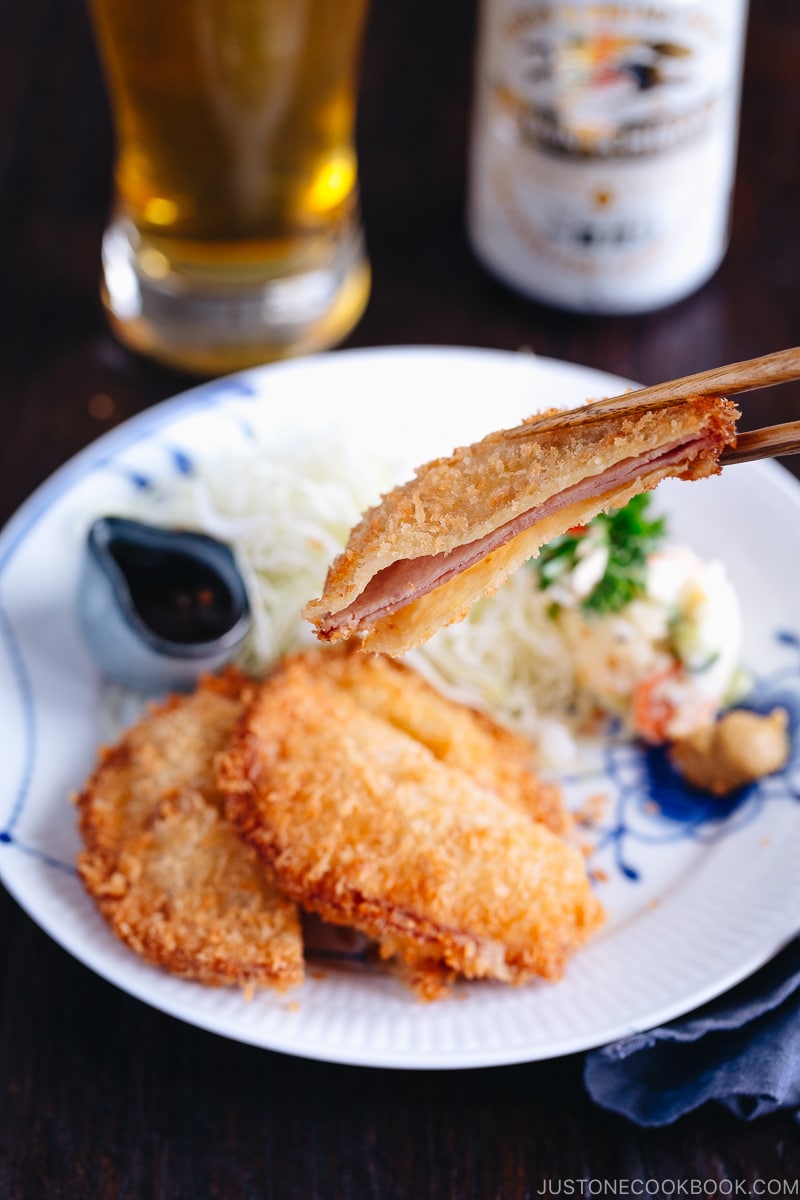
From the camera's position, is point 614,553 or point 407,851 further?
point 614,553

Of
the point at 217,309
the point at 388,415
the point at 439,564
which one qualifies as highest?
the point at 217,309

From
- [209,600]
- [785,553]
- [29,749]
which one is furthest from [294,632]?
[785,553]

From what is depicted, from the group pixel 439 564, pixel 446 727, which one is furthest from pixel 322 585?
pixel 439 564

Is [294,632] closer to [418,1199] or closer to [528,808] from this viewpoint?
[528,808]

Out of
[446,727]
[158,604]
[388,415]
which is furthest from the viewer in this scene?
[388,415]

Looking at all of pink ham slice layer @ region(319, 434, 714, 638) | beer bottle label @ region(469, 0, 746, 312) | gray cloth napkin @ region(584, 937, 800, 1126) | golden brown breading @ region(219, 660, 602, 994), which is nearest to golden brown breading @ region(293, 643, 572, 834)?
golden brown breading @ region(219, 660, 602, 994)

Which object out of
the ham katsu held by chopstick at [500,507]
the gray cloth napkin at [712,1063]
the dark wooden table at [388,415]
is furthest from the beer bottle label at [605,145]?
the gray cloth napkin at [712,1063]

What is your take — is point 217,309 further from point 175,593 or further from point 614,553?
point 614,553
